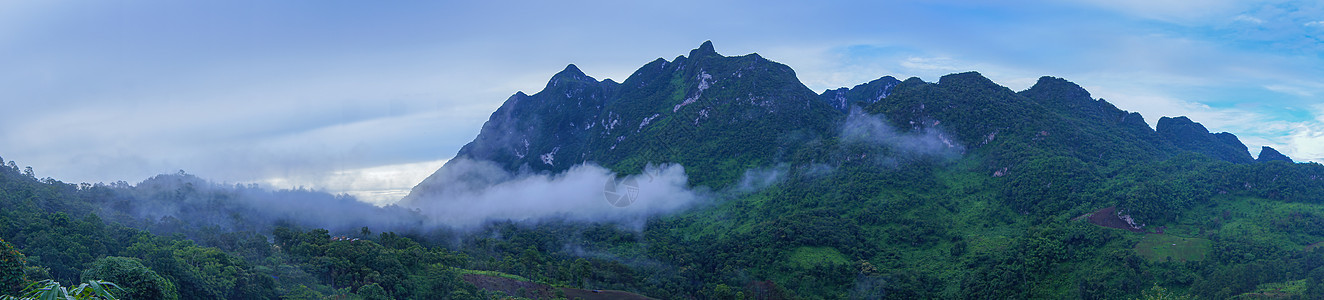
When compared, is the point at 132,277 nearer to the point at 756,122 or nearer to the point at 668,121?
the point at 756,122

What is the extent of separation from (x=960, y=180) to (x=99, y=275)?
323ft

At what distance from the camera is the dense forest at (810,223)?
57.1 m

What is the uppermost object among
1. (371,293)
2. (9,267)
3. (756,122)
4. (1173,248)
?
(756,122)

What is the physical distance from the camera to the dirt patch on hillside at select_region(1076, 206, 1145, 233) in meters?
72.6

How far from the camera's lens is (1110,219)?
7444 centimetres

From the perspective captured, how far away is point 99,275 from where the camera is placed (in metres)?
35.3

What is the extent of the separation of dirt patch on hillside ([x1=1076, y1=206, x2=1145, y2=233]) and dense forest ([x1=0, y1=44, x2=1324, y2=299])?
0.22 m

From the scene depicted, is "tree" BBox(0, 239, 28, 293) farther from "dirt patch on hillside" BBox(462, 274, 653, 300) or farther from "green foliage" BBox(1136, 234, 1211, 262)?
"green foliage" BBox(1136, 234, 1211, 262)

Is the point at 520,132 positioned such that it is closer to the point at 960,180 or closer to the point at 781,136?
the point at 781,136

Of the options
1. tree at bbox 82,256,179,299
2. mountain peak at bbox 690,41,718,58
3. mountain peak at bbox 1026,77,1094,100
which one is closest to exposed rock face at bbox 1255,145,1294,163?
mountain peak at bbox 1026,77,1094,100

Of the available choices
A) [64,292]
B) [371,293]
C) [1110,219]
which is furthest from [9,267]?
[1110,219]

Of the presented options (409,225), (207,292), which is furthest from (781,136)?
(207,292)

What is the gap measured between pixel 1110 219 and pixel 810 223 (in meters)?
32.9

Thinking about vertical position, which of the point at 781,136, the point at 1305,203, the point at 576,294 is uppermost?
the point at 781,136
